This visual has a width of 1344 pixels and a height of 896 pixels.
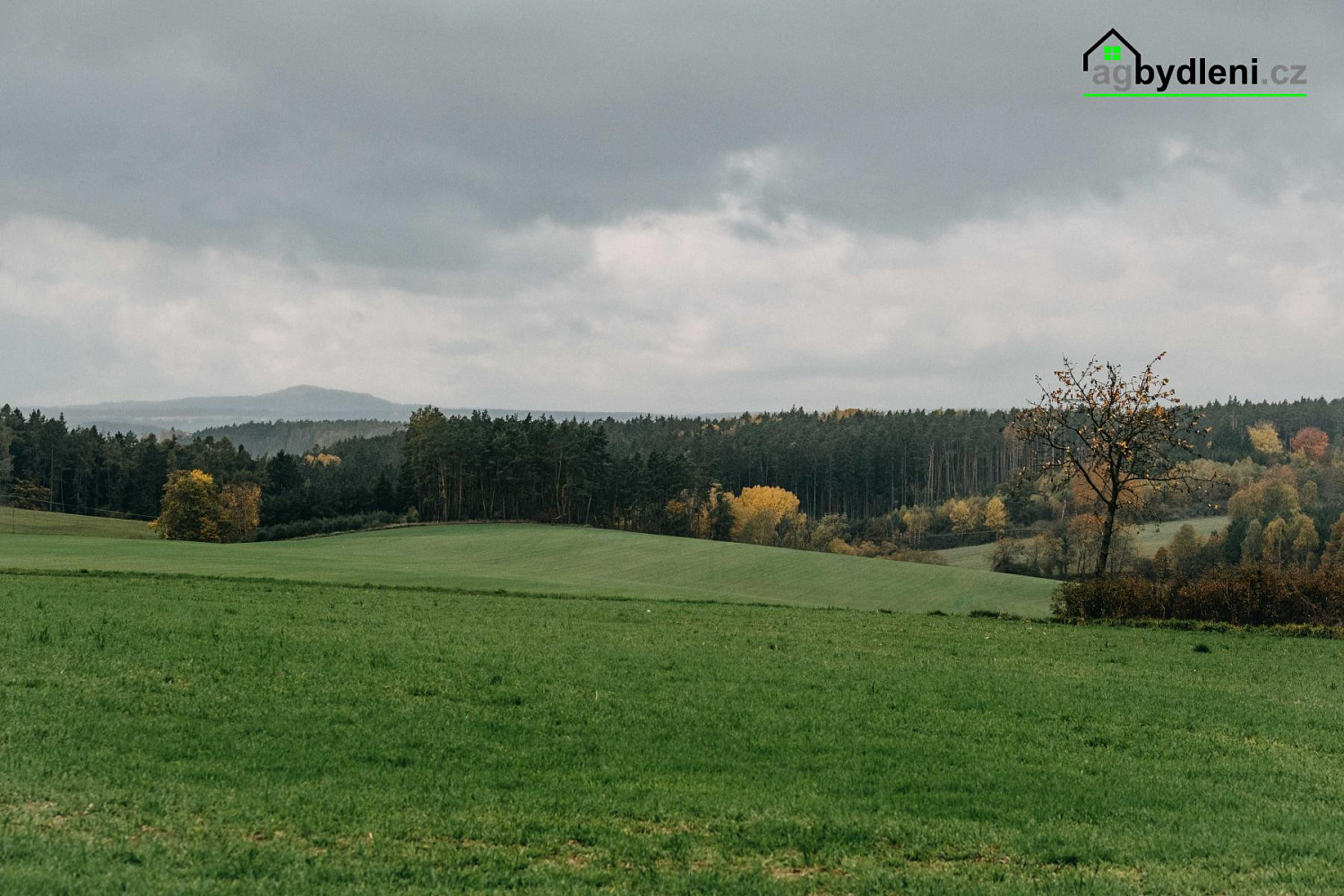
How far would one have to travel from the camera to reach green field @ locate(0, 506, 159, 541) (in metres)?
109

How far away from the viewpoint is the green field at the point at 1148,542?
12388 centimetres

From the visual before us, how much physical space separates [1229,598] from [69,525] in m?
126

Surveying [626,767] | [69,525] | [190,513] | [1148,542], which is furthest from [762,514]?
[626,767]

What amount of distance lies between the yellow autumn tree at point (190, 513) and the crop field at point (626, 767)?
8959 cm

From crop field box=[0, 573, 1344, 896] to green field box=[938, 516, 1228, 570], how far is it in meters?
106

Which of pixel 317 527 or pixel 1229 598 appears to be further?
pixel 317 527

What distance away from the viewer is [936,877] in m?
9.30

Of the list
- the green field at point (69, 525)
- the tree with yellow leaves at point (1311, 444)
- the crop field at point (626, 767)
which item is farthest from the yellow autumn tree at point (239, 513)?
the tree with yellow leaves at point (1311, 444)

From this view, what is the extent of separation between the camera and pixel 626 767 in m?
12.6

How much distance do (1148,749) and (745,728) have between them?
6.04m

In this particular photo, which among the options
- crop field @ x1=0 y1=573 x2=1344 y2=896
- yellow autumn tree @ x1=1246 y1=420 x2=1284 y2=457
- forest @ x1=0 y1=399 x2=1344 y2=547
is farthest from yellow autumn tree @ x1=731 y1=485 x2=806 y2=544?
crop field @ x1=0 y1=573 x2=1344 y2=896

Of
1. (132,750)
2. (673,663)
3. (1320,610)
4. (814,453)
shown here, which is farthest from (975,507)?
(132,750)

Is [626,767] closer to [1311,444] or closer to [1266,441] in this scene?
[1311,444]

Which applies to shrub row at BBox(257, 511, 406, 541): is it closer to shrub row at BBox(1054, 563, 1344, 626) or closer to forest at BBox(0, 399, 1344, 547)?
forest at BBox(0, 399, 1344, 547)
